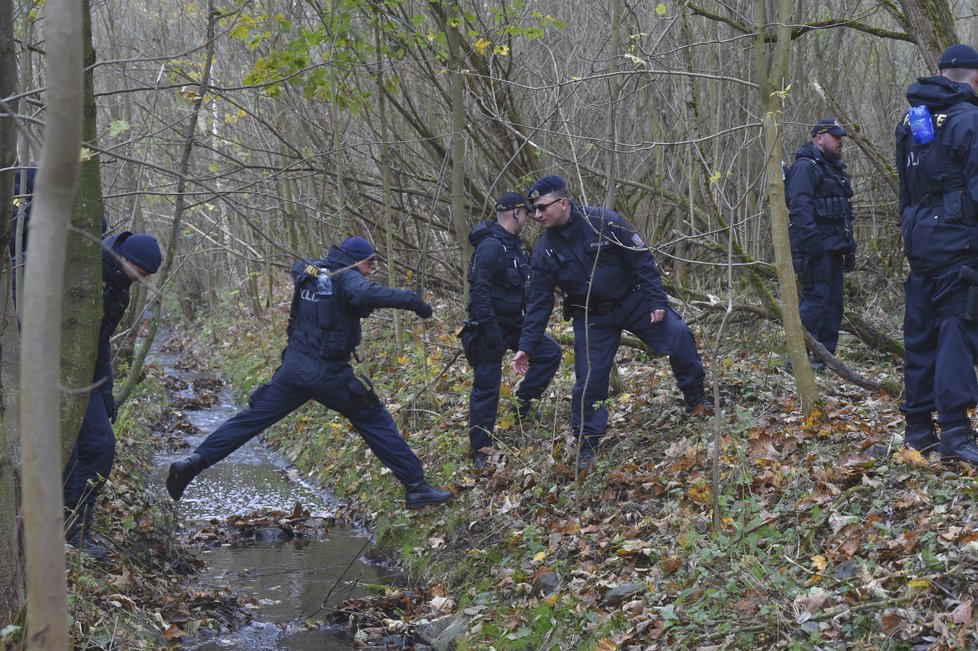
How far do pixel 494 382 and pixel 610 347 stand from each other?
1215mm

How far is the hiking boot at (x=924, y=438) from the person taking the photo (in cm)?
500

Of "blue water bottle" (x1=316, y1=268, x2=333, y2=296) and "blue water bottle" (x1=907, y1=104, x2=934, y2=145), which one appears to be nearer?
"blue water bottle" (x1=907, y1=104, x2=934, y2=145)

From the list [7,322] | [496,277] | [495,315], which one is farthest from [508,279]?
[7,322]

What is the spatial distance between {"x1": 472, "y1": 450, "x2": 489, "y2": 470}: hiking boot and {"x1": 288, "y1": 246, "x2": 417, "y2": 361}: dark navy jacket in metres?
1.44

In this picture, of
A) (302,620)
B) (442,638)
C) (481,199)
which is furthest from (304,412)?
(442,638)

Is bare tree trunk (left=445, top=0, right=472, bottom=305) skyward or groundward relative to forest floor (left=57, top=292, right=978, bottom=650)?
skyward

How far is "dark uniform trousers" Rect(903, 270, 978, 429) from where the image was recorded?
4.63 meters

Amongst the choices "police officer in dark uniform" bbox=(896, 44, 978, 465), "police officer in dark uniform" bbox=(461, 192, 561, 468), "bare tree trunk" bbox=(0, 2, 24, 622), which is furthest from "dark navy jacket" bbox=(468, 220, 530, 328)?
"bare tree trunk" bbox=(0, 2, 24, 622)

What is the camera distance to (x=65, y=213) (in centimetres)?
186

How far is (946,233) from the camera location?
463 centimetres

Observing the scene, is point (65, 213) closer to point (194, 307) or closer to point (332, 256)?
point (332, 256)

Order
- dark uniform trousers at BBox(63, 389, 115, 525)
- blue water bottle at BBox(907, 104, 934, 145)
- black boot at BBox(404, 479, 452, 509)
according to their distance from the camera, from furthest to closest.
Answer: black boot at BBox(404, 479, 452, 509), dark uniform trousers at BBox(63, 389, 115, 525), blue water bottle at BBox(907, 104, 934, 145)

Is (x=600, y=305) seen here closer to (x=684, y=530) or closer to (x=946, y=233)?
(x=684, y=530)

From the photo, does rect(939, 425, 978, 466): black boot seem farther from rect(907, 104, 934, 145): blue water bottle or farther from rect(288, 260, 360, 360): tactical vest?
rect(288, 260, 360, 360): tactical vest
